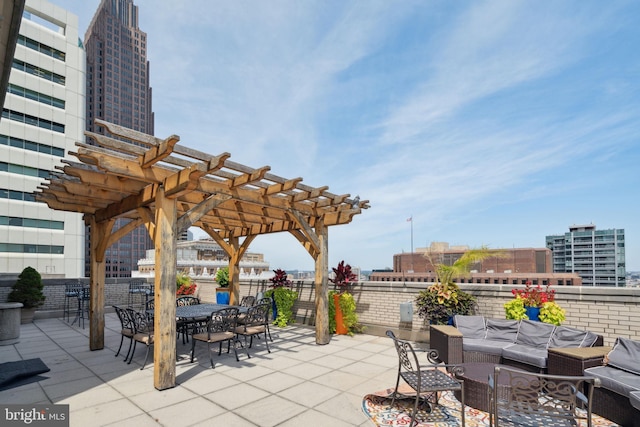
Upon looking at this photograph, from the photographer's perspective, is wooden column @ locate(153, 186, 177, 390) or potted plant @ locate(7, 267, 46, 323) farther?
potted plant @ locate(7, 267, 46, 323)

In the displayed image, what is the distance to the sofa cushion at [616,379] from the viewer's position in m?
3.40

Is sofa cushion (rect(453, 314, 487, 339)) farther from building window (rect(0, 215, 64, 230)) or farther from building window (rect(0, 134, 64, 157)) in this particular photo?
building window (rect(0, 134, 64, 157))

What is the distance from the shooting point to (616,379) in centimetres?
361

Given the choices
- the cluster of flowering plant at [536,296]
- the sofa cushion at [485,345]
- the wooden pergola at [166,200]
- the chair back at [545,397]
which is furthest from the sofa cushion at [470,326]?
the wooden pergola at [166,200]

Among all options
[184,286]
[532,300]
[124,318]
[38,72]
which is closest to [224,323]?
[124,318]

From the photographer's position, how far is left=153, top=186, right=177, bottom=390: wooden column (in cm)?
477

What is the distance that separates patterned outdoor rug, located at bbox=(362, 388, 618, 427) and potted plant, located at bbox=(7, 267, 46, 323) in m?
11.4

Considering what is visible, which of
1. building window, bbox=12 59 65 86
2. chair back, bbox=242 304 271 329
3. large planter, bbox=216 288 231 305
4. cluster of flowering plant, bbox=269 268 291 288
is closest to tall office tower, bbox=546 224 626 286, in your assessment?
large planter, bbox=216 288 231 305

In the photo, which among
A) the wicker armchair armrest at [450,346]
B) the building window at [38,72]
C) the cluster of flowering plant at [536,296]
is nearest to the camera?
the wicker armchair armrest at [450,346]

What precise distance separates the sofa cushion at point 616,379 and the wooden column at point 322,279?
4.66m

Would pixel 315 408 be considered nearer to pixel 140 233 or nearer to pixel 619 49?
pixel 619 49

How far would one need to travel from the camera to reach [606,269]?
457 ft

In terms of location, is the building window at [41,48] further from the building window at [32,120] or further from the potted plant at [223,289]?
the potted plant at [223,289]

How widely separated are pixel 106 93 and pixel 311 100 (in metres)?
117
